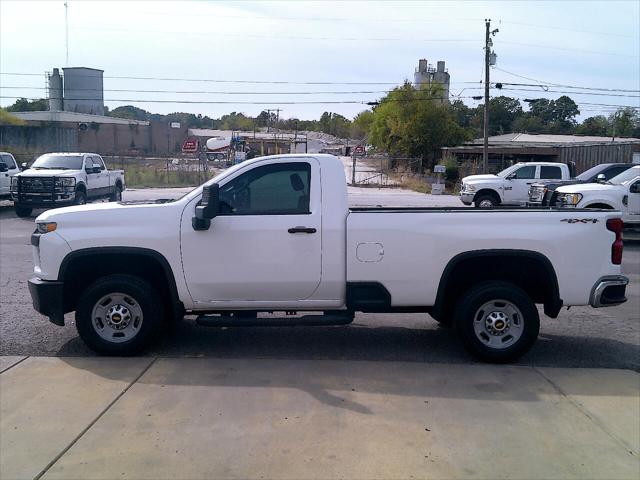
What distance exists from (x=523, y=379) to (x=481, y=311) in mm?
762

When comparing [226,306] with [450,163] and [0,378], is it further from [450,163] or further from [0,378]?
[450,163]

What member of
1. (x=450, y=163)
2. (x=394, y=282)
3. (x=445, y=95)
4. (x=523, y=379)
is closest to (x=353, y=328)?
(x=394, y=282)

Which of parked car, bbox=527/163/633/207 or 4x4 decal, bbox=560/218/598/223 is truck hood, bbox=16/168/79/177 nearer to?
parked car, bbox=527/163/633/207

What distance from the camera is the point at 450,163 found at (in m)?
48.8

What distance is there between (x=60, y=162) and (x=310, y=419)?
19.2m

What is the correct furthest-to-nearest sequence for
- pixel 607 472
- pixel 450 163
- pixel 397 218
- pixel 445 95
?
1. pixel 445 95
2. pixel 450 163
3. pixel 397 218
4. pixel 607 472

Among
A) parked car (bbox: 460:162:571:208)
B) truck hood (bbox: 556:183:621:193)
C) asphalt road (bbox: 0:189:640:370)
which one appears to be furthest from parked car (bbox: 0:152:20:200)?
truck hood (bbox: 556:183:621:193)

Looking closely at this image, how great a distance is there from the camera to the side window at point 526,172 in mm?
23672

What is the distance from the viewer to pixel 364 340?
750 centimetres

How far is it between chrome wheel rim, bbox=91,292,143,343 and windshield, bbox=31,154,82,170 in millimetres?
16478

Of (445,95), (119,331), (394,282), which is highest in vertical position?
(445,95)

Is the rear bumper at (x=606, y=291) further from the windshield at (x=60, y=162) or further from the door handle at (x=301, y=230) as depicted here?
the windshield at (x=60, y=162)

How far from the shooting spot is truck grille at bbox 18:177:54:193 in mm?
20812

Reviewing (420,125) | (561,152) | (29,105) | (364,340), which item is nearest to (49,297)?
(364,340)
